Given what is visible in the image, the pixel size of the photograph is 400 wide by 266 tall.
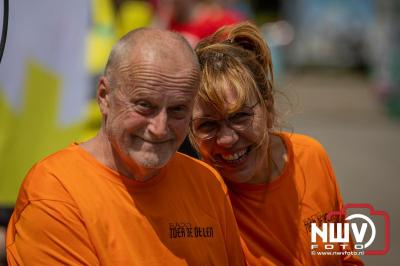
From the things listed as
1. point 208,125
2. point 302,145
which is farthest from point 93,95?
point 208,125

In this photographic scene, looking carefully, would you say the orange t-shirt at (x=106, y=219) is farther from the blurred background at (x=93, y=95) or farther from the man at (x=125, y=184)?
the blurred background at (x=93, y=95)

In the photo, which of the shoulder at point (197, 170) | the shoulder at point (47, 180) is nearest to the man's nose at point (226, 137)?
the shoulder at point (197, 170)

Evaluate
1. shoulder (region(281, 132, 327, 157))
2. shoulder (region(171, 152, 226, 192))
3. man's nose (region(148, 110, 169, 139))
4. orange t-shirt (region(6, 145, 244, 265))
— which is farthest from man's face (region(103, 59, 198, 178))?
shoulder (region(281, 132, 327, 157))

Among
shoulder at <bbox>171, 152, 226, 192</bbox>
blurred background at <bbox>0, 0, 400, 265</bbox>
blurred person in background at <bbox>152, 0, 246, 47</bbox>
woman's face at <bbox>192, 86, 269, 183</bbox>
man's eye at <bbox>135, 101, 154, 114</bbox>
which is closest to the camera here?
man's eye at <bbox>135, 101, 154, 114</bbox>

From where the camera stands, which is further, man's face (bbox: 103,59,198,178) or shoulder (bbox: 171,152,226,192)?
shoulder (bbox: 171,152,226,192)

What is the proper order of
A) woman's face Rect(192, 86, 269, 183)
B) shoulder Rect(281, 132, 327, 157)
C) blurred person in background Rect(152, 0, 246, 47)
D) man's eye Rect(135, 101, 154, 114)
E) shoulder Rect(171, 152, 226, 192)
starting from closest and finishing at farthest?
1. man's eye Rect(135, 101, 154, 114)
2. shoulder Rect(171, 152, 226, 192)
3. woman's face Rect(192, 86, 269, 183)
4. shoulder Rect(281, 132, 327, 157)
5. blurred person in background Rect(152, 0, 246, 47)

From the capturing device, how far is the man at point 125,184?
238cm

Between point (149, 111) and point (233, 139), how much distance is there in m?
0.59

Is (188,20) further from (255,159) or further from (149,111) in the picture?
(149,111)

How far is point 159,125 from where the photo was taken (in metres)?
2.47

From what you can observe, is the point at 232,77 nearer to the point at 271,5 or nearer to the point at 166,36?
the point at 166,36

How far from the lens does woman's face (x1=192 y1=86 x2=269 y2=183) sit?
2982 millimetres

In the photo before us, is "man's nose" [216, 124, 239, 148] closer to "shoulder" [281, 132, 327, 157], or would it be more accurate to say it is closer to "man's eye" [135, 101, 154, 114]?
"shoulder" [281, 132, 327, 157]

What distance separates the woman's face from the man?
0.41 m
